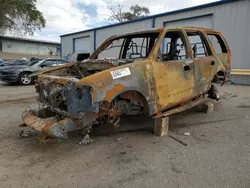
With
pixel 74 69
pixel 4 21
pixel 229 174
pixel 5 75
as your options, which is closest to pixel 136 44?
pixel 74 69

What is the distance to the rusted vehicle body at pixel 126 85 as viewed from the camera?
302cm

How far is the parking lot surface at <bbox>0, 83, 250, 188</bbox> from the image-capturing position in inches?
101

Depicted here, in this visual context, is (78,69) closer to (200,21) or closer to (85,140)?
Answer: (85,140)

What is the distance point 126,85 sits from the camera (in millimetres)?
3201

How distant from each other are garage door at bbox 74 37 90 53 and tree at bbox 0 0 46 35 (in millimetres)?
6720

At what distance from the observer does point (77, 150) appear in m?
3.40

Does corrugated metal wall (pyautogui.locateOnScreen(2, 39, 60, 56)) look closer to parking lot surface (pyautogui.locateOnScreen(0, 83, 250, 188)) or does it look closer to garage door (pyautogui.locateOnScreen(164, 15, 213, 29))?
garage door (pyautogui.locateOnScreen(164, 15, 213, 29))

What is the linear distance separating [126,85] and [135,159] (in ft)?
3.46

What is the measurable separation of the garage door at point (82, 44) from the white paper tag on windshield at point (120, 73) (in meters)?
20.0

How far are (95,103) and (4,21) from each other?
91.6 feet

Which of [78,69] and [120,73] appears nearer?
[120,73]

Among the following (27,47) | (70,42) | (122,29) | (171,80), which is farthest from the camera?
(27,47)

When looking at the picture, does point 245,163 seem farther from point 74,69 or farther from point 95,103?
point 74,69

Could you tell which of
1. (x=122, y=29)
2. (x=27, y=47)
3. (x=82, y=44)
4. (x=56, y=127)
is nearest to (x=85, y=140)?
(x=56, y=127)
